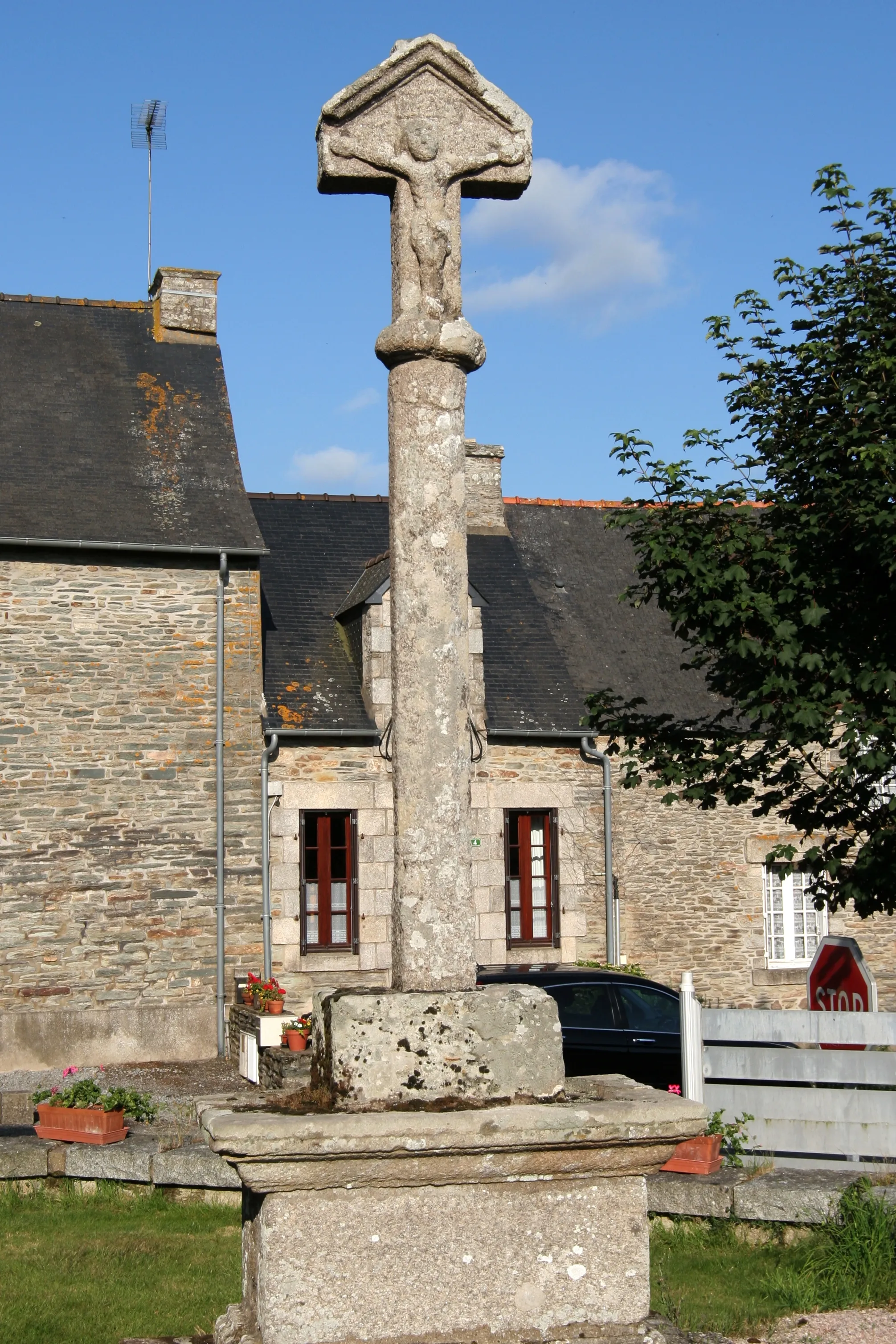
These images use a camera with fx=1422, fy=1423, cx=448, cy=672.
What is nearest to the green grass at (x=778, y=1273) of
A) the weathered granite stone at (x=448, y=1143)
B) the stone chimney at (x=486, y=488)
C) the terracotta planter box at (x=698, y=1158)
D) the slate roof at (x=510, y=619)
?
the terracotta planter box at (x=698, y=1158)

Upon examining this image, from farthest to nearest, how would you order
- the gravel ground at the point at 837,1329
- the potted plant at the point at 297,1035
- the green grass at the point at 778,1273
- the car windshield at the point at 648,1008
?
the potted plant at the point at 297,1035
the car windshield at the point at 648,1008
the green grass at the point at 778,1273
the gravel ground at the point at 837,1329

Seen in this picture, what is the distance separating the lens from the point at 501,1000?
3803 millimetres

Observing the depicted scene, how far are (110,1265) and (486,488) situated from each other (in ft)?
44.1

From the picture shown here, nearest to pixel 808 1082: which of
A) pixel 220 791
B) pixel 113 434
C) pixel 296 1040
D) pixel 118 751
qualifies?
pixel 296 1040

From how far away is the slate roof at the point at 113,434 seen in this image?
47.0 ft

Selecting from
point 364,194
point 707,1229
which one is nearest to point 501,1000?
point 364,194

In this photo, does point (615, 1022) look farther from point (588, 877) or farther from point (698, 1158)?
point (588, 877)

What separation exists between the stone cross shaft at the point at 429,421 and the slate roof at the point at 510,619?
10.7 meters

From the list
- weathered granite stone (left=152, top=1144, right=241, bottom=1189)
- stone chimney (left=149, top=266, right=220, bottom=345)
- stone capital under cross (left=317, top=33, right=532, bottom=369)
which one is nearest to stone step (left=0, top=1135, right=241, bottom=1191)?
weathered granite stone (left=152, top=1144, right=241, bottom=1189)

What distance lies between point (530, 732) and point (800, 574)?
7787 millimetres

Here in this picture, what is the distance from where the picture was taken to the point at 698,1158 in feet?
22.3

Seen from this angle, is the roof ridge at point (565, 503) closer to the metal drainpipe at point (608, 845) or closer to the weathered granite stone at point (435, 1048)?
the metal drainpipe at point (608, 845)

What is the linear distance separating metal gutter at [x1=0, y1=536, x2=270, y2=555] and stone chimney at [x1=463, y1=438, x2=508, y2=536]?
4.44 m

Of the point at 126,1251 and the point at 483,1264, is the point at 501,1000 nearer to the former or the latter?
the point at 483,1264
